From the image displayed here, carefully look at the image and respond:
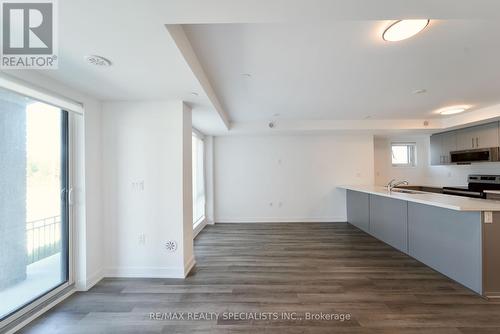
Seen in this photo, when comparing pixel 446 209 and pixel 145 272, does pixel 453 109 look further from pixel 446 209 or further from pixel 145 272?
pixel 145 272

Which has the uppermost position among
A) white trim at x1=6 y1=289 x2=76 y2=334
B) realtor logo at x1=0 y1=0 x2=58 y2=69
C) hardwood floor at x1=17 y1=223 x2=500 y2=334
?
realtor logo at x1=0 y1=0 x2=58 y2=69

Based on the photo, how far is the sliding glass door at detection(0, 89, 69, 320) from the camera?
1945mm

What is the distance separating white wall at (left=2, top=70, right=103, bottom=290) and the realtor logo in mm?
666

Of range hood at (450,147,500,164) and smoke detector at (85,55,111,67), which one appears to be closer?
smoke detector at (85,55,111,67)

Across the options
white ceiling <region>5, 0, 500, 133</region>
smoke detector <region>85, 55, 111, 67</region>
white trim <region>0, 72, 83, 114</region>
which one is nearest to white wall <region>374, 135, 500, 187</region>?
white ceiling <region>5, 0, 500, 133</region>

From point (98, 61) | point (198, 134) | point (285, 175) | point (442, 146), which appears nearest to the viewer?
point (98, 61)

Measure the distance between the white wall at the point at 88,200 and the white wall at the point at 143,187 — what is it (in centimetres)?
11

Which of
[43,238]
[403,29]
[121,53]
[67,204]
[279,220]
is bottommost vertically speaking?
[279,220]

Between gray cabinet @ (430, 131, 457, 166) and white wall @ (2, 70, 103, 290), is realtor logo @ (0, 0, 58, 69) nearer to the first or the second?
white wall @ (2, 70, 103, 290)

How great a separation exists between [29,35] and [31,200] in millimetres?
1525

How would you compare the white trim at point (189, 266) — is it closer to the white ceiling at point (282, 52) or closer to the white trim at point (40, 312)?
the white trim at point (40, 312)

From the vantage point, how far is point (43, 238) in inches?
91.3

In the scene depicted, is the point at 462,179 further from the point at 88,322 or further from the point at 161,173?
the point at 88,322

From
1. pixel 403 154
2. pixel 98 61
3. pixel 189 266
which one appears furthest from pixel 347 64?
pixel 403 154
